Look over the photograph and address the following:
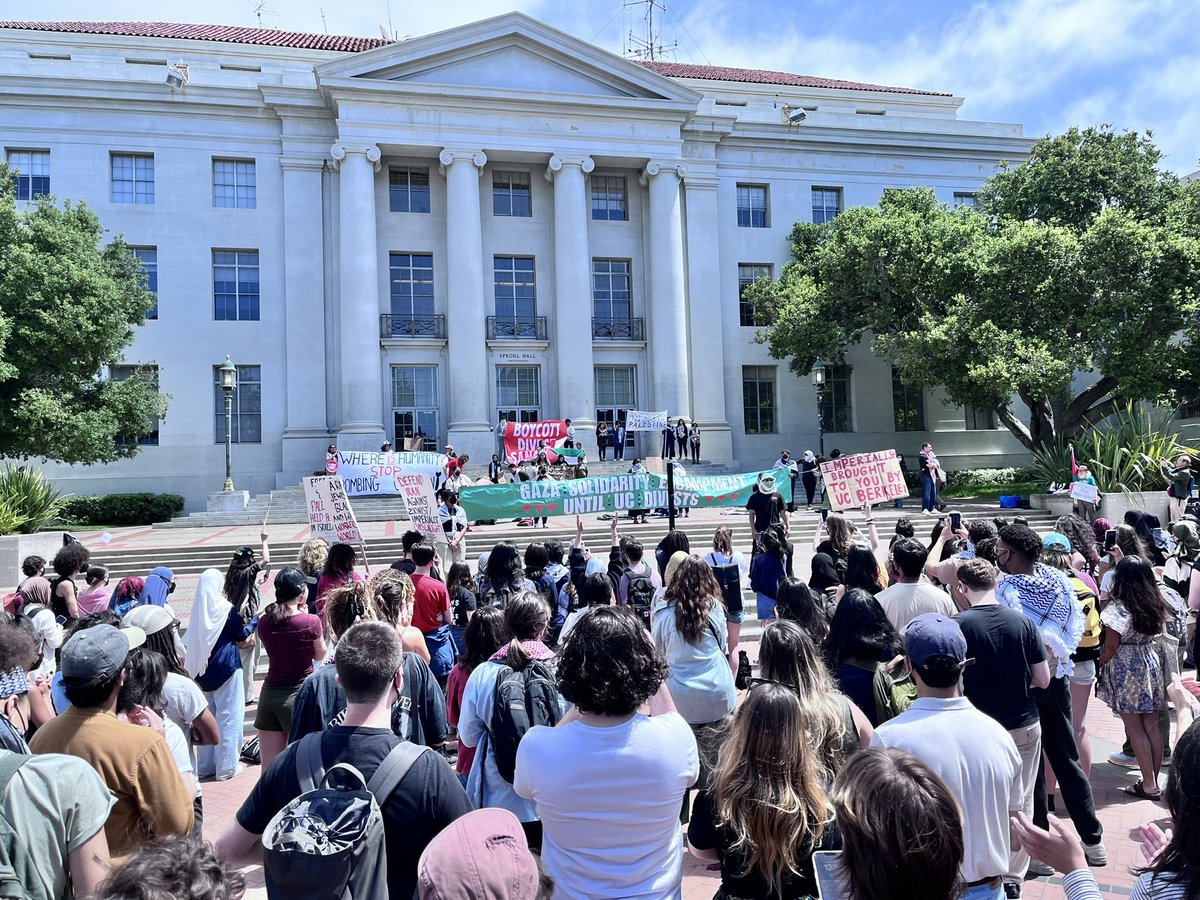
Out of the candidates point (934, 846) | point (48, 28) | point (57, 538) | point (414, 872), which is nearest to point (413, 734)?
point (414, 872)

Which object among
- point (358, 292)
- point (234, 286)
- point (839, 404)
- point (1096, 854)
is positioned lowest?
point (1096, 854)

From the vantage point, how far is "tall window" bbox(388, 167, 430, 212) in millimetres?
33312

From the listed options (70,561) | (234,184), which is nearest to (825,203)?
(234,184)

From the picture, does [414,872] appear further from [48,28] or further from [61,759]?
[48,28]

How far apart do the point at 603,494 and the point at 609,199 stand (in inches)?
886

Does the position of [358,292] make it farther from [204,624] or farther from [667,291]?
[204,624]

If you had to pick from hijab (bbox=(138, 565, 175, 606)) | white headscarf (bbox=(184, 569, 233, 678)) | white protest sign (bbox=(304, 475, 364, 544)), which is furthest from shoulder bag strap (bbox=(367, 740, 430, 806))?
white protest sign (bbox=(304, 475, 364, 544))

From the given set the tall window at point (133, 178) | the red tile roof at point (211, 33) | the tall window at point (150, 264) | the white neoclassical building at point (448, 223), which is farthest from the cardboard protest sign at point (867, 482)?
the red tile roof at point (211, 33)

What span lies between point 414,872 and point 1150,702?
5.62 m

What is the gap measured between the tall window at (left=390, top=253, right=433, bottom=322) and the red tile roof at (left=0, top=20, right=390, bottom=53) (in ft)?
38.5

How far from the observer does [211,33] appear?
3875cm

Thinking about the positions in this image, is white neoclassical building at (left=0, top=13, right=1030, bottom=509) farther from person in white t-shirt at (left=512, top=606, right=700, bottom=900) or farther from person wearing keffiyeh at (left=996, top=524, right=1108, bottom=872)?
person in white t-shirt at (left=512, top=606, right=700, bottom=900)

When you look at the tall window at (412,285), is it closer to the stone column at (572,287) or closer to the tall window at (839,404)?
the stone column at (572,287)

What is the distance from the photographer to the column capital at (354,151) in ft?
101
